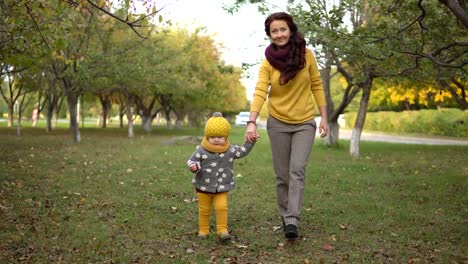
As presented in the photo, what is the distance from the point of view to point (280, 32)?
5.00 metres

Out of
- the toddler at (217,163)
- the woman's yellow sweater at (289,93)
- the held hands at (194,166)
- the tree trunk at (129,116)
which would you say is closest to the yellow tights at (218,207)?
the toddler at (217,163)

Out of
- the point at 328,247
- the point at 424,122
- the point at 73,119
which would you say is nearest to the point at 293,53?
the point at 328,247

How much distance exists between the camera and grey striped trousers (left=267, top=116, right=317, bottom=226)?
16.8ft

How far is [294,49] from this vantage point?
5004mm

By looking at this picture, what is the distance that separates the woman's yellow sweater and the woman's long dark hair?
9 cm

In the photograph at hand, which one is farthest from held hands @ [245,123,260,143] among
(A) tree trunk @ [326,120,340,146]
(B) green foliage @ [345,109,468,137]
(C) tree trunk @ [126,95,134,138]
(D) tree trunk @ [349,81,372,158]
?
(B) green foliage @ [345,109,468,137]

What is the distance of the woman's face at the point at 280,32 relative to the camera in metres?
5.00

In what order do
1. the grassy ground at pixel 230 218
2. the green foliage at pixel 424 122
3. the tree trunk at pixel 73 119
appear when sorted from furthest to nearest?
the green foliage at pixel 424 122, the tree trunk at pixel 73 119, the grassy ground at pixel 230 218

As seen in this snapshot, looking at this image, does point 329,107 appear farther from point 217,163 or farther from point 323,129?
point 217,163

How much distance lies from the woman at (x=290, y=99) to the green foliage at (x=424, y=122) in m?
26.8

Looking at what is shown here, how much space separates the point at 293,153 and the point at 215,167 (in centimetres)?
83

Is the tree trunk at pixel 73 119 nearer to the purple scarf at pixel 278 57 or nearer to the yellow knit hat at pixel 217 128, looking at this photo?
the yellow knit hat at pixel 217 128

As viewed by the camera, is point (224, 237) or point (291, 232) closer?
point (291, 232)

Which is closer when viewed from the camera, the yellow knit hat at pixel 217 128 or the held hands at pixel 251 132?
the held hands at pixel 251 132
